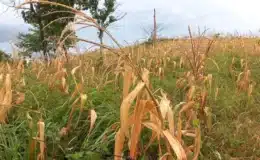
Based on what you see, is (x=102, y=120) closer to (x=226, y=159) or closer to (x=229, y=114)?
(x=226, y=159)

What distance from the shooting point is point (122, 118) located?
82.7 inches

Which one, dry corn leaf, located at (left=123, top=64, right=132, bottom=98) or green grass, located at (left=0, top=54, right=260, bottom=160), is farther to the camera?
green grass, located at (left=0, top=54, right=260, bottom=160)

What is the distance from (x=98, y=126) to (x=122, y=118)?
125 centimetres

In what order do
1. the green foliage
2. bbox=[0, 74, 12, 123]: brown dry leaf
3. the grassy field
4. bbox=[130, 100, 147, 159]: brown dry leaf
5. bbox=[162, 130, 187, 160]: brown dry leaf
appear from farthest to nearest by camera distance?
the green foliage → bbox=[0, 74, 12, 123]: brown dry leaf → the grassy field → bbox=[130, 100, 147, 159]: brown dry leaf → bbox=[162, 130, 187, 160]: brown dry leaf

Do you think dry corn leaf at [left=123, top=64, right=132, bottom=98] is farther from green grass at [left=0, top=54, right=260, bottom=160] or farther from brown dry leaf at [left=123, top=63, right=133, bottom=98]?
green grass at [left=0, top=54, right=260, bottom=160]

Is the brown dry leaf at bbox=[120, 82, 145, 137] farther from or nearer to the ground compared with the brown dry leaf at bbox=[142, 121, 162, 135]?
farther from the ground

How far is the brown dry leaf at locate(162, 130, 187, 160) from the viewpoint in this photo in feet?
6.68

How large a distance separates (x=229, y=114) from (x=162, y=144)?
186 centimetres

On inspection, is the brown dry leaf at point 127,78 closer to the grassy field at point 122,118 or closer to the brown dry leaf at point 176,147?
the grassy field at point 122,118

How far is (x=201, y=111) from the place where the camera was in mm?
4008

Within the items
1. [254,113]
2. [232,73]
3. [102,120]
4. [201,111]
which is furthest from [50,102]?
[232,73]

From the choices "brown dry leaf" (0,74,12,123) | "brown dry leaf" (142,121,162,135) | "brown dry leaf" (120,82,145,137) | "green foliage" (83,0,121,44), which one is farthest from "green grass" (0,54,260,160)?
"green foliage" (83,0,121,44)

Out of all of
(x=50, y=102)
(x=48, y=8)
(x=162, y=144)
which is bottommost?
(x=162, y=144)

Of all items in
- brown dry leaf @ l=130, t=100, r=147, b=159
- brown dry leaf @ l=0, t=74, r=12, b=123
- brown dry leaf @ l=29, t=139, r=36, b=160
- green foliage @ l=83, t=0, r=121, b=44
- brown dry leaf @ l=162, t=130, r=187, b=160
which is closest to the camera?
brown dry leaf @ l=162, t=130, r=187, b=160
